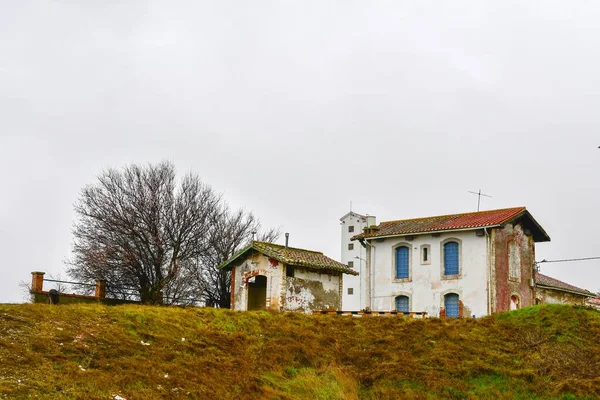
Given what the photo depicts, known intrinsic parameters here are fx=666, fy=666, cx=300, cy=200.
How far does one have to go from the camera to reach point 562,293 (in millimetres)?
44375

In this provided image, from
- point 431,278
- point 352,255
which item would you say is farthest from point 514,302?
point 352,255

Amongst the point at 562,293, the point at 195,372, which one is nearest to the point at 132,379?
the point at 195,372

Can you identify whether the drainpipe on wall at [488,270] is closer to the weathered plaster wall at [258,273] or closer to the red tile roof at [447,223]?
the red tile roof at [447,223]

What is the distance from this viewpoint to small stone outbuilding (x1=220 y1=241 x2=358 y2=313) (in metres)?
31.1

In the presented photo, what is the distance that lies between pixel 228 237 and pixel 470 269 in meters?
18.5

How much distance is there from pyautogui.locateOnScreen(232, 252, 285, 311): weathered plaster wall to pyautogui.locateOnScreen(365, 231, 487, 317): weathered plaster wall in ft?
24.5

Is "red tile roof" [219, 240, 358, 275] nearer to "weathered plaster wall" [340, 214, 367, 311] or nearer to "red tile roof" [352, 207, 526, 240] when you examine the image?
"red tile roof" [352, 207, 526, 240]

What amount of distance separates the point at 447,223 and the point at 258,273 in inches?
409

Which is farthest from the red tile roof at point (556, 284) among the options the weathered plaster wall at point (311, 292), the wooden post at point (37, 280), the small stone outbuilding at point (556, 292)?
the wooden post at point (37, 280)

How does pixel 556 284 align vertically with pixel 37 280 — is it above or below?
above

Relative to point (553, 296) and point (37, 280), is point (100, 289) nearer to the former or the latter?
point (37, 280)

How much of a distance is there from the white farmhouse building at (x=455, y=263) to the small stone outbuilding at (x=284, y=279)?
3740 mm

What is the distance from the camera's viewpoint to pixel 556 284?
44531mm

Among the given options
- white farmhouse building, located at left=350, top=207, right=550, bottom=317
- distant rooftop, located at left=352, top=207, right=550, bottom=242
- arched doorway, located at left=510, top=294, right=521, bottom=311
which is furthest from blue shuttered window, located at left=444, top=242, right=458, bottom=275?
arched doorway, located at left=510, top=294, right=521, bottom=311
